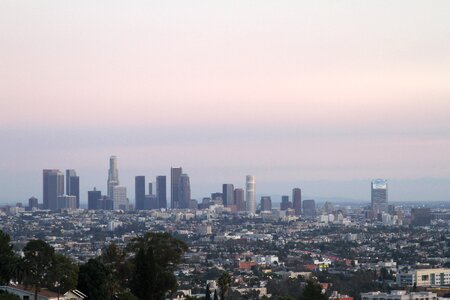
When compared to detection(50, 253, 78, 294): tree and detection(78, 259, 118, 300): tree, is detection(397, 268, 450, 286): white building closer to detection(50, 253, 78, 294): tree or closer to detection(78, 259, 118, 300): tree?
detection(78, 259, 118, 300): tree

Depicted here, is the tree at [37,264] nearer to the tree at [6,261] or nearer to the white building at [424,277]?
the tree at [6,261]

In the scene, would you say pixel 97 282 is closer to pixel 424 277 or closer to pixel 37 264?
pixel 37 264

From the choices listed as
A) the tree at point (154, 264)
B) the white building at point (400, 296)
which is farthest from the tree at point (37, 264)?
the white building at point (400, 296)

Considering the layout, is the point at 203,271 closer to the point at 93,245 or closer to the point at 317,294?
the point at 93,245

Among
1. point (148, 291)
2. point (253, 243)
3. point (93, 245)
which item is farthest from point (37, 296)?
point (253, 243)

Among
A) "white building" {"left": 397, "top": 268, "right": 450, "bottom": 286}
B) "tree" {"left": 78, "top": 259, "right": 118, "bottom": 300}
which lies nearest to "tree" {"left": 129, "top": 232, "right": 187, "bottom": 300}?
"tree" {"left": 78, "top": 259, "right": 118, "bottom": 300}

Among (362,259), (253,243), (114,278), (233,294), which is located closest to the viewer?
(114,278)
